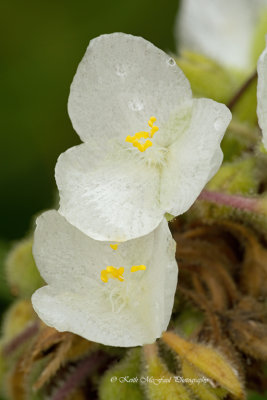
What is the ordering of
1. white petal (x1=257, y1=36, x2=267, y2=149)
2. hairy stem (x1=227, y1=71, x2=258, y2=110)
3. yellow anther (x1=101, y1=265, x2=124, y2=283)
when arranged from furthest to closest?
hairy stem (x1=227, y1=71, x2=258, y2=110) → yellow anther (x1=101, y1=265, x2=124, y2=283) → white petal (x1=257, y1=36, x2=267, y2=149)

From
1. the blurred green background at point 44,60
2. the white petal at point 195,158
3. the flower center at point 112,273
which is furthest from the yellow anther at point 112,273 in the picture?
A: the blurred green background at point 44,60

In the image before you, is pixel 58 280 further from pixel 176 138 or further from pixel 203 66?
pixel 203 66

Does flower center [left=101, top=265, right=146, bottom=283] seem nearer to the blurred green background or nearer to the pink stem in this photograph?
the pink stem

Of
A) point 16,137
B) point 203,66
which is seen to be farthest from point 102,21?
point 203,66

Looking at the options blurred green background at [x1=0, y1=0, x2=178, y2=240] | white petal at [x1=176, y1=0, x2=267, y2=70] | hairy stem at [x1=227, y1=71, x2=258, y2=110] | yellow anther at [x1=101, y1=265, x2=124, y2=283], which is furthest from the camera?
blurred green background at [x1=0, y1=0, x2=178, y2=240]

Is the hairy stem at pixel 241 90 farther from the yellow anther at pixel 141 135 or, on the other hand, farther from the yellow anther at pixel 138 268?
the yellow anther at pixel 138 268

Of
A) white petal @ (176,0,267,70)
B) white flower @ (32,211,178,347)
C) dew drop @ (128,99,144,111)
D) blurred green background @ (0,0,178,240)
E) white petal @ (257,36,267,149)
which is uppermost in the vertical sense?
white petal @ (257,36,267,149)

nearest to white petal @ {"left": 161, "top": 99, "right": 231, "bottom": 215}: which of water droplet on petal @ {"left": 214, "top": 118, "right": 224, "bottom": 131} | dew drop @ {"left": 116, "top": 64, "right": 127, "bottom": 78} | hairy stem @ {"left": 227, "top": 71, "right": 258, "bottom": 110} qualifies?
water droplet on petal @ {"left": 214, "top": 118, "right": 224, "bottom": 131}
